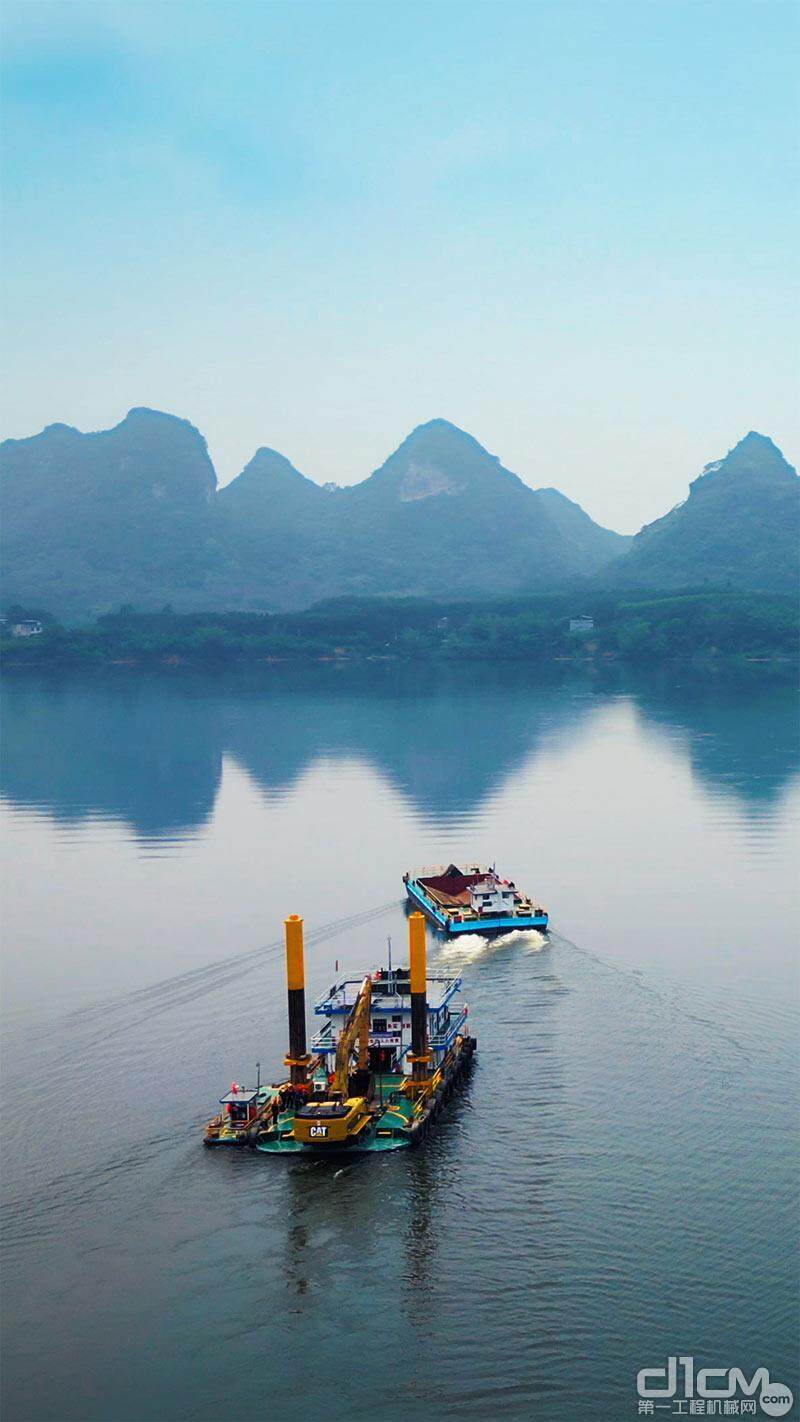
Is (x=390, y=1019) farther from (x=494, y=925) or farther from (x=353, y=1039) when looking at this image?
(x=494, y=925)

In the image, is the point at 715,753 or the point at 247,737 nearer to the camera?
the point at 715,753

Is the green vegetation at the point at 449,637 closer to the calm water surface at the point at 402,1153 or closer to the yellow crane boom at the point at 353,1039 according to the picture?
the calm water surface at the point at 402,1153

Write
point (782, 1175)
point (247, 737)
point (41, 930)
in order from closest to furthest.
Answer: point (782, 1175) → point (41, 930) → point (247, 737)

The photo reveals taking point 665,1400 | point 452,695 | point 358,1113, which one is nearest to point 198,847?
point 358,1113

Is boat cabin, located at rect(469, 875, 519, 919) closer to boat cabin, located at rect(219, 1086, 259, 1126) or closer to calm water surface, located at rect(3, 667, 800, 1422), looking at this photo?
calm water surface, located at rect(3, 667, 800, 1422)

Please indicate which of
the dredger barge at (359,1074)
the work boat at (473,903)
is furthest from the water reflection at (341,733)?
the dredger barge at (359,1074)

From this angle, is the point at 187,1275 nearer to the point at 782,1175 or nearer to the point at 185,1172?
the point at 185,1172
